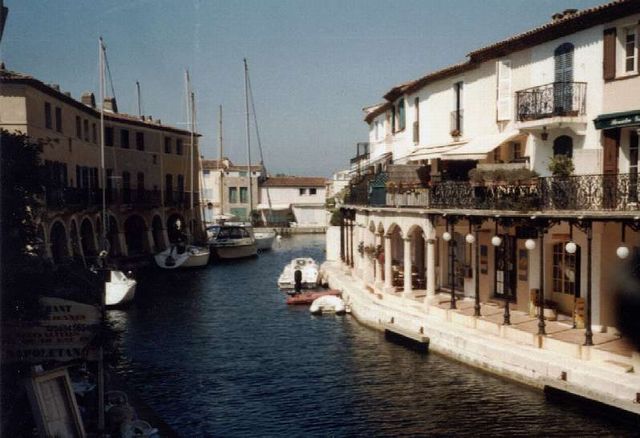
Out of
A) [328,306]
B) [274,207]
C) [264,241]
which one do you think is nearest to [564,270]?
[328,306]

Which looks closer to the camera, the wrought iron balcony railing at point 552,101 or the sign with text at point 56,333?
the sign with text at point 56,333

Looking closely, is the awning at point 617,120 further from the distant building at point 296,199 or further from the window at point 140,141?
the distant building at point 296,199

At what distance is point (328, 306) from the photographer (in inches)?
1180

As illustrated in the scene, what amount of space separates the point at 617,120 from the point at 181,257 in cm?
3736

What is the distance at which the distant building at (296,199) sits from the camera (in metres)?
98.8

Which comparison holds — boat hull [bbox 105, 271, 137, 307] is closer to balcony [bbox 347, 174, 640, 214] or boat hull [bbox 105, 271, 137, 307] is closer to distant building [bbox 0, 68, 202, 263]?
distant building [bbox 0, 68, 202, 263]

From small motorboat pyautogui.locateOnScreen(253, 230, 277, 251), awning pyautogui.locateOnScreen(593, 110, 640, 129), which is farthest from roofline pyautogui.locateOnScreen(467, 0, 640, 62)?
small motorboat pyautogui.locateOnScreen(253, 230, 277, 251)

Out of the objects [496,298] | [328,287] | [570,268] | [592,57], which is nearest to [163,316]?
[328,287]

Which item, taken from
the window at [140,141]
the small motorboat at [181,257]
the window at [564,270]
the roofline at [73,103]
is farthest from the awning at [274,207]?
the window at [564,270]

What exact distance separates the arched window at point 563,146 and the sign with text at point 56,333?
16.6m

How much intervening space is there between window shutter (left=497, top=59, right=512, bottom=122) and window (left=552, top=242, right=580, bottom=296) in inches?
218

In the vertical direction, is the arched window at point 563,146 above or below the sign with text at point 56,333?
above

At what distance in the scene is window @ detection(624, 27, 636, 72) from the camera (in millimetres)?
18406

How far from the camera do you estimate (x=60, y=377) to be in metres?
10.8
